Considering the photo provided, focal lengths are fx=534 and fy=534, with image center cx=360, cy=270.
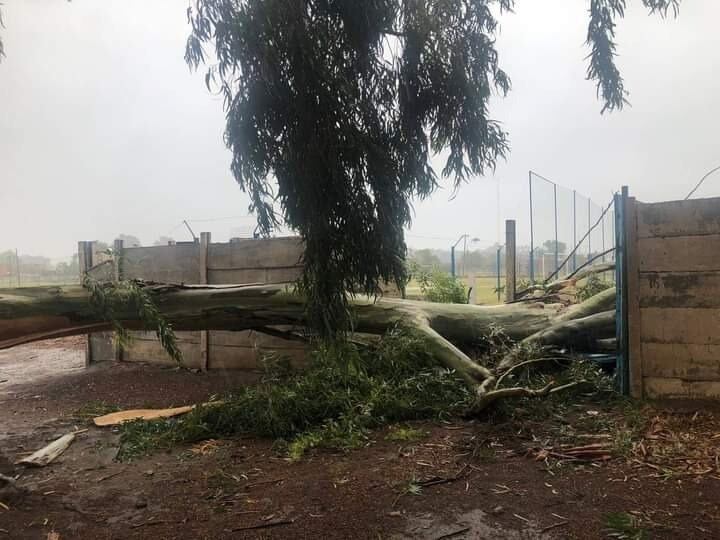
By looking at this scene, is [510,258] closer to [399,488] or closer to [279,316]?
[279,316]

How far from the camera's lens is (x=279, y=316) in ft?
17.8

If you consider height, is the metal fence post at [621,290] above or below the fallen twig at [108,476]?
above

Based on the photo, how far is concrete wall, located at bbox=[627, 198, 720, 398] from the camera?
4047mm

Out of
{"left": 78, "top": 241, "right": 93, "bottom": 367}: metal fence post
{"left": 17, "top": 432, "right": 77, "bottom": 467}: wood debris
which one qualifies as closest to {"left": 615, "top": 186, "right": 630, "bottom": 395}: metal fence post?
{"left": 17, "top": 432, "right": 77, "bottom": 467}: wood debris

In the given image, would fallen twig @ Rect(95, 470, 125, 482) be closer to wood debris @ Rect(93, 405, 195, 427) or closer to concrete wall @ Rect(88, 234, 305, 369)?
wood debris @ Rect(93, 405, 195, 427)

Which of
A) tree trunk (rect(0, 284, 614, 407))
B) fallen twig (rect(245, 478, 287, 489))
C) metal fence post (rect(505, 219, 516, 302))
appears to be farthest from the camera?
metal fence post (rect(505, 219, 516, 302))

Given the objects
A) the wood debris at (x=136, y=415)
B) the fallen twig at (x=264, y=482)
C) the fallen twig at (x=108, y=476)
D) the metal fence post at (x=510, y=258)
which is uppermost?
the metal fence post at (x=510, y=258)

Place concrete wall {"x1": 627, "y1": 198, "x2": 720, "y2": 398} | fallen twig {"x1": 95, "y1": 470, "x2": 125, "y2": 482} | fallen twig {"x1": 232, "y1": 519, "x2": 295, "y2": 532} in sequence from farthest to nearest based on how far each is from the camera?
concrete wall {"x1": 627, "y1": 198, "x2": 720, "y2": 398}, fallen twig {"x1": 95, "y1": 470, "x2": 125, "y2": 482}, fallen twig {"x1": 232, "y1": 519, "x2": 295, "y2": 532}

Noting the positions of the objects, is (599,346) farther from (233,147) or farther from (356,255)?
(233,147)

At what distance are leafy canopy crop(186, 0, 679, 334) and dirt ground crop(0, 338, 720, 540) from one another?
1.05 meters

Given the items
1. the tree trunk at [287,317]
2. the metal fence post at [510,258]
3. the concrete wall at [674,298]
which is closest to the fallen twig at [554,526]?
the tree trunk at [287,317]

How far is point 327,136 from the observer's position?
2.40 meters

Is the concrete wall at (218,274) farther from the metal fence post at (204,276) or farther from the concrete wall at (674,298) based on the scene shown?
the concrete wall at (674,298)

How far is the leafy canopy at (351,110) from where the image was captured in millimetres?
2398
